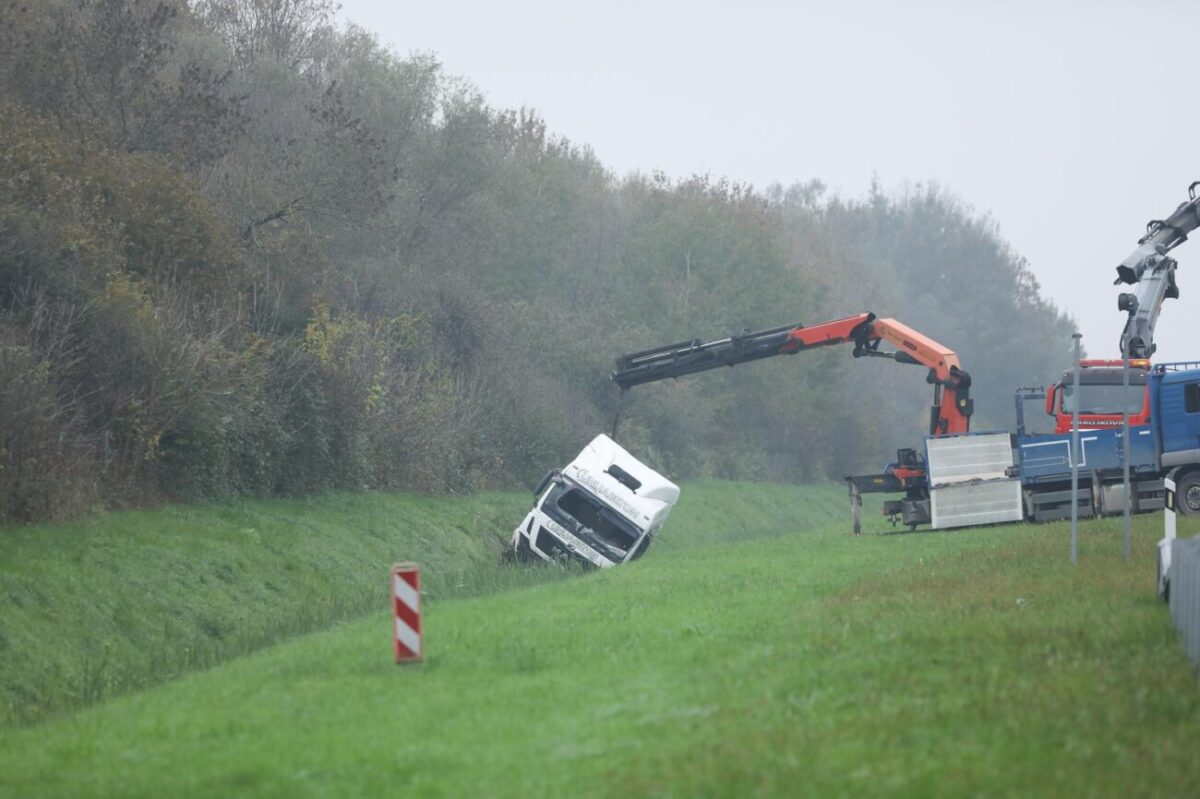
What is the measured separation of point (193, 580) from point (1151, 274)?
2292 cm

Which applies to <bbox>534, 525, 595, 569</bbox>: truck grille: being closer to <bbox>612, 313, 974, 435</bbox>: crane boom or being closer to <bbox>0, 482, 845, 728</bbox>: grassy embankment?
<bbox>0, 482, 845, 728</bbox>: grassy embankment

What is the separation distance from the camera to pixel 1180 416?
108 feet

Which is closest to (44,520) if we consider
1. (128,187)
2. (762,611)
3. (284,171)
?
(128,187)

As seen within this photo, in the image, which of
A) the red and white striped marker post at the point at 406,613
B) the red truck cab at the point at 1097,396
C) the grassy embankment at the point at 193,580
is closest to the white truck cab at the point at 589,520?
the grassy embankment at the point at 193,580

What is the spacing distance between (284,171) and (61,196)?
593 inches

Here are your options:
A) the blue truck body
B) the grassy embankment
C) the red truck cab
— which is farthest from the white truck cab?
the red truck cab

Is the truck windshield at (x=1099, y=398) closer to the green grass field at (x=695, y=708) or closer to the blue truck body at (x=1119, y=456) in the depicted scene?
the blue truck body at (x=1119, y=456)

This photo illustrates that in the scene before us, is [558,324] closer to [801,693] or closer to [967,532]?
[967,532]

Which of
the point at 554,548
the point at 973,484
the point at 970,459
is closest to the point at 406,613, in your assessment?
the point at 554,548

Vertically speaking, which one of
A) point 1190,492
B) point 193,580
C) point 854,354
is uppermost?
point 854,354

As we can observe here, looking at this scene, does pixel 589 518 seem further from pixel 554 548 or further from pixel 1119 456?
pixel 1119 456

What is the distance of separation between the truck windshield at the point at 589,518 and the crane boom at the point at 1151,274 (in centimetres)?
1245

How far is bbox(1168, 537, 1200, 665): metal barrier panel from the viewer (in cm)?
1235

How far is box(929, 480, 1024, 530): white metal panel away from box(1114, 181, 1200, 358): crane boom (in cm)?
439
